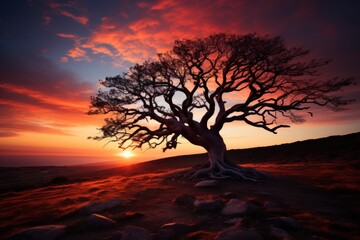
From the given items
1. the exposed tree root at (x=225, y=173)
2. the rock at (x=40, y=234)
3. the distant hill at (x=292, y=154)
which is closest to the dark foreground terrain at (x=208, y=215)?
the rock at (x=40, y=234)

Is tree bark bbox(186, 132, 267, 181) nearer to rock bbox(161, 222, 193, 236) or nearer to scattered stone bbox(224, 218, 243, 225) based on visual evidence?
scattered stone bbox(224, 218, 243, 225)

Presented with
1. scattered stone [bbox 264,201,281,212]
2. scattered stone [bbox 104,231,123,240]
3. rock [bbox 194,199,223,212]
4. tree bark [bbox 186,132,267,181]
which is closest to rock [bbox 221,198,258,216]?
rock [bbox 194,199,223,212]

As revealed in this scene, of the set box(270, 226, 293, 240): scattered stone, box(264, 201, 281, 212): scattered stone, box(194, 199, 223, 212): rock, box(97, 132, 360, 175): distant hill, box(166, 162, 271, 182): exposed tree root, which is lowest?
box(270, 226, 293, 240): scattered stone

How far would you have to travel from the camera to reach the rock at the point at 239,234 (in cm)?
562

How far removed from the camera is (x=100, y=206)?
30.5 feet

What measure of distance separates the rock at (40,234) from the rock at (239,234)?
15.4 feet

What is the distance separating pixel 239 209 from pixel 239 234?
1.99 m

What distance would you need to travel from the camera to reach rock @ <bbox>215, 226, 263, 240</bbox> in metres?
5.62

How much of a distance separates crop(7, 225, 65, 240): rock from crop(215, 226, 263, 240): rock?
470 centimetres

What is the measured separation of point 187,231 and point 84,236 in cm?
299

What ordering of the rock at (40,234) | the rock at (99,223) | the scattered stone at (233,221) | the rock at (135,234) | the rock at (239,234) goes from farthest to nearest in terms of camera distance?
1. the rock at (99,223)
2. the scattered stone at (233,221)
3. the rock at (40,234)
4. the rock at (135,234)
5. the rock at (239,234)

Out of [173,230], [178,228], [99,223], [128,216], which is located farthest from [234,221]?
[99,223]

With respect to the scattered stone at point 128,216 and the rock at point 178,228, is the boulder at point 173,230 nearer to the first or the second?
the rock at point 178,228

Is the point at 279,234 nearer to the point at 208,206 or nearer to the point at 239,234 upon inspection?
the point at 239,234
